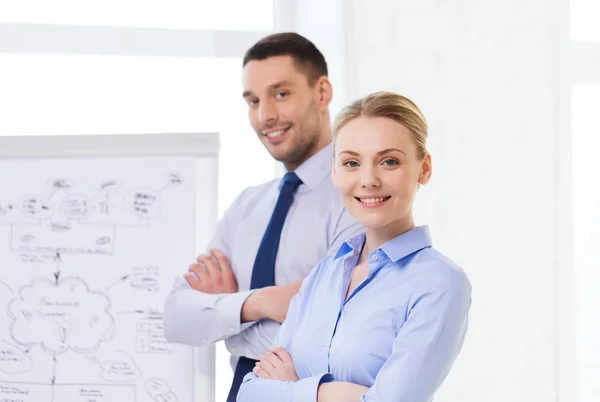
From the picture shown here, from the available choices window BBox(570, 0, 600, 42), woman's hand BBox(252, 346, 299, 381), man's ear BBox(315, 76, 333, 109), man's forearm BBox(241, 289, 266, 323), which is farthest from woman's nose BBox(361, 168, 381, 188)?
window BBox(570, 0, 600, 42)

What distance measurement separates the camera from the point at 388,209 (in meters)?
1.51

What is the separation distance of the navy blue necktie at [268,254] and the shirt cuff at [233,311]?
0.26 ft

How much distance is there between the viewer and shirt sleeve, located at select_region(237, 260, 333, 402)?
1.50m

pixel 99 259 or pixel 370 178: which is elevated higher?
pixel 370 178

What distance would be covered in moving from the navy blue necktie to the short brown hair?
32 cm

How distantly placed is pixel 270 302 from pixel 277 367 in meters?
0.33

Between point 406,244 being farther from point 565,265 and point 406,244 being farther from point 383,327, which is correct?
point 565,265

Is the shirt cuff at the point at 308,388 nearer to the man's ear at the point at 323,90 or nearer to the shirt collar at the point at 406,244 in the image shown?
the shirt collar at the point at 406,244

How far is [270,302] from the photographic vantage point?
6.38ft

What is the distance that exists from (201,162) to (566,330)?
1.75 meters

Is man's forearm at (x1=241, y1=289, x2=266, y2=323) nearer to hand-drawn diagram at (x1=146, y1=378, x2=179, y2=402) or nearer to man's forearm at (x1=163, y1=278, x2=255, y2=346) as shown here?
man's forearm at (x1=163, y1=278, x2=255, y2=346)

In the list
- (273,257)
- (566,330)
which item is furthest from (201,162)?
(566,330)

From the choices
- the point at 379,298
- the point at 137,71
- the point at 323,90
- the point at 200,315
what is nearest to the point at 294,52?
the point at 323,90

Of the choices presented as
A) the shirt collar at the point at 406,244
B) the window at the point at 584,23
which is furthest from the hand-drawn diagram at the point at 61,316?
the window at the point at 584,23
